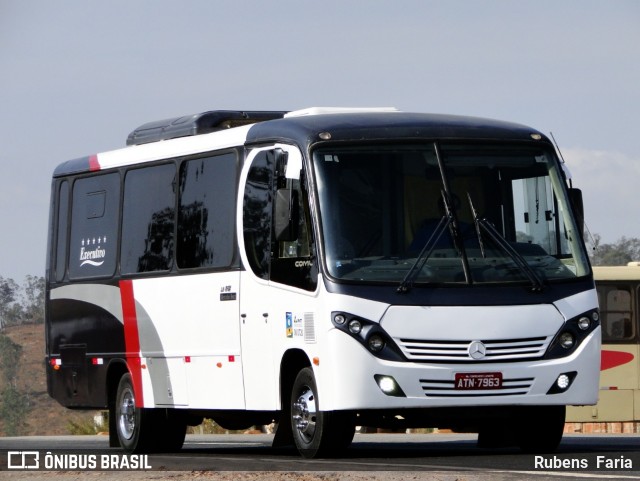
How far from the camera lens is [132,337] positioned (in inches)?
774

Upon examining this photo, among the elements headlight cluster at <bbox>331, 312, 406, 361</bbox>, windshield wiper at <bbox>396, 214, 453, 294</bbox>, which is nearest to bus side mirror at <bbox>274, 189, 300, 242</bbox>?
headlight cluster at <bbox>331, 312, 406, 361</bbox>

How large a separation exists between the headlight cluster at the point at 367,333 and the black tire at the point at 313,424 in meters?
0.71

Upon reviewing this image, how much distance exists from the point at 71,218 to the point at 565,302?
785 cm

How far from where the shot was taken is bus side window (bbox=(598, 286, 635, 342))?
99.6 feet

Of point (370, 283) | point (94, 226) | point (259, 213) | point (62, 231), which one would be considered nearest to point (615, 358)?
point (62, 231)

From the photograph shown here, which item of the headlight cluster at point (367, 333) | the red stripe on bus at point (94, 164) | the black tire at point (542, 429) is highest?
the red stripe on bus at point (94, 164)

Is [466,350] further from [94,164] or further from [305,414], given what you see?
[94,164]

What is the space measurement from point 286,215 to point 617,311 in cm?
1539

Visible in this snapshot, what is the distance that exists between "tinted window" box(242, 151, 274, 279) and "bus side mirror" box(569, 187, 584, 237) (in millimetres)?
2869

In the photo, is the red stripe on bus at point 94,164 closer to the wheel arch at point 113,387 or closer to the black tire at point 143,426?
the wheel arch at point 113,387

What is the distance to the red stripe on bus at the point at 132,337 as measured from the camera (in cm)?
1941

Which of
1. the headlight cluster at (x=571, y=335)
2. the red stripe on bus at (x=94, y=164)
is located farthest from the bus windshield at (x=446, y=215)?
the red stripe on bus at (x=94, y=164)

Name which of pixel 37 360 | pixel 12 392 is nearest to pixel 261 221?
pixel 12 392

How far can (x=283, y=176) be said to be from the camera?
16.7 metres
